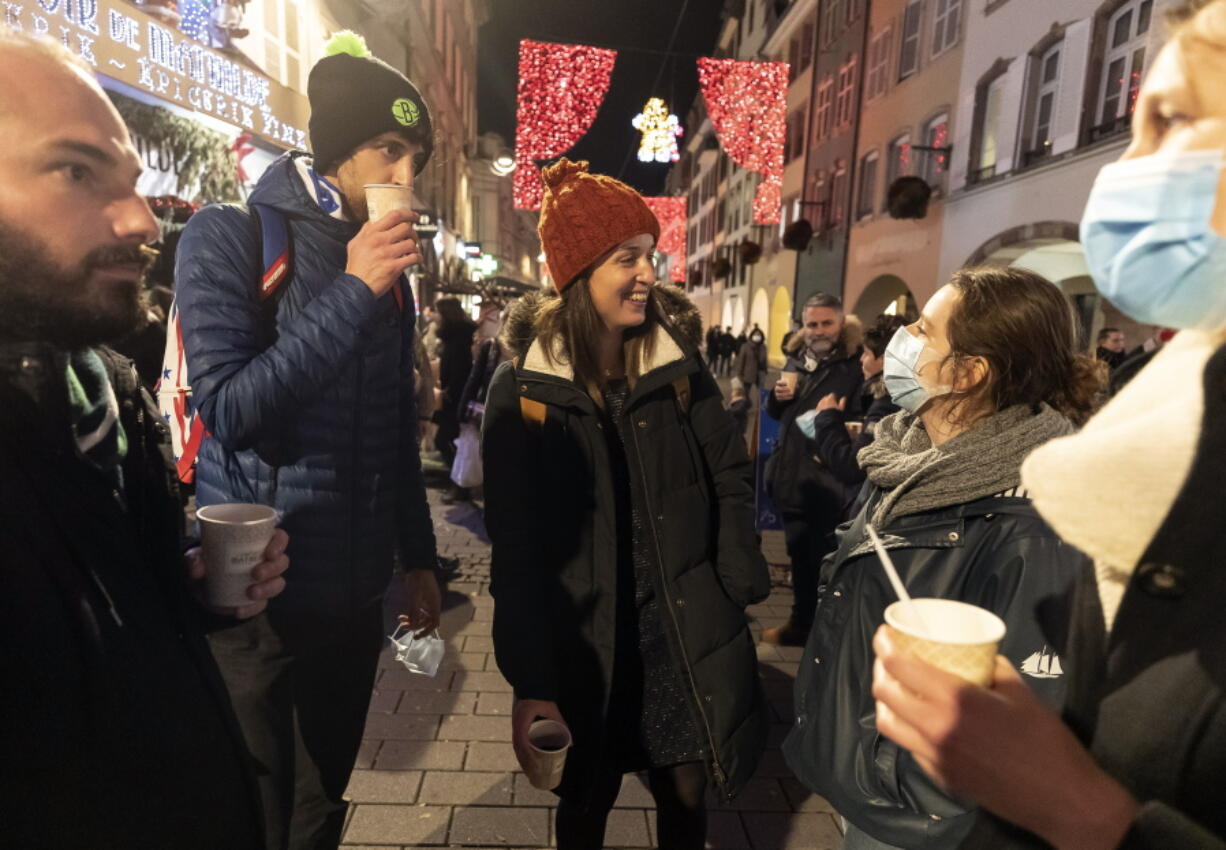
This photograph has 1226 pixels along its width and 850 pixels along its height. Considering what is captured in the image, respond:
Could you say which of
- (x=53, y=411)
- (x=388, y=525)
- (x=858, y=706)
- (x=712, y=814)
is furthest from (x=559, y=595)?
(x=712, y=814)

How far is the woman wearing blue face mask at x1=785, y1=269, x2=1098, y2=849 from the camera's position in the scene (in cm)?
150

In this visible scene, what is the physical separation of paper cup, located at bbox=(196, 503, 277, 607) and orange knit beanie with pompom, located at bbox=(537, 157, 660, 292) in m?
1.26

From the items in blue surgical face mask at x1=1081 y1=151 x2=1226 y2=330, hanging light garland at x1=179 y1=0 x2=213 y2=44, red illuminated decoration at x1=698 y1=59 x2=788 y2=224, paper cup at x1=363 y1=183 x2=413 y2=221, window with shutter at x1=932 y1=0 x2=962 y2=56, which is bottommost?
blue surgical face mask at x1=1081 y1=151 x2=1226 y2=330

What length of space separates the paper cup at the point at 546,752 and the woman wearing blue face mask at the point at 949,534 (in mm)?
593

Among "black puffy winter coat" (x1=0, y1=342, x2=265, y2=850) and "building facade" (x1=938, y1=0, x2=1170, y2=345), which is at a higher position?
"building facade" (x1=938, y1=0, x2=1170, y2=345)

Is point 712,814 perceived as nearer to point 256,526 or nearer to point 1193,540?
point 256,526

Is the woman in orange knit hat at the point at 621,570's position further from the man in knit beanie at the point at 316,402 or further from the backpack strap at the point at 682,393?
the man in knit beanie at the point at 316,402

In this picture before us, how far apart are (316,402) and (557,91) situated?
1065 centimetres

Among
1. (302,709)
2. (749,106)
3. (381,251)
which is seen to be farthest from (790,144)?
(302,709)

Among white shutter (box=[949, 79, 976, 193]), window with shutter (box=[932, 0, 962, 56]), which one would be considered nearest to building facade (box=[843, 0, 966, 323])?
window with shutter (box=[932, 0, 962, 56])

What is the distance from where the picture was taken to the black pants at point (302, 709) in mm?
1869

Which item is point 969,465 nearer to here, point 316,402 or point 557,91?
point 316,402

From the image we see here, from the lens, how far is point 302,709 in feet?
6.61

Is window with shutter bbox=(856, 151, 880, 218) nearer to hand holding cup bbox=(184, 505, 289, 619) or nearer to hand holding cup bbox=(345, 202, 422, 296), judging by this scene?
hand holding cup bbox=(345, 202, 422, 296)
